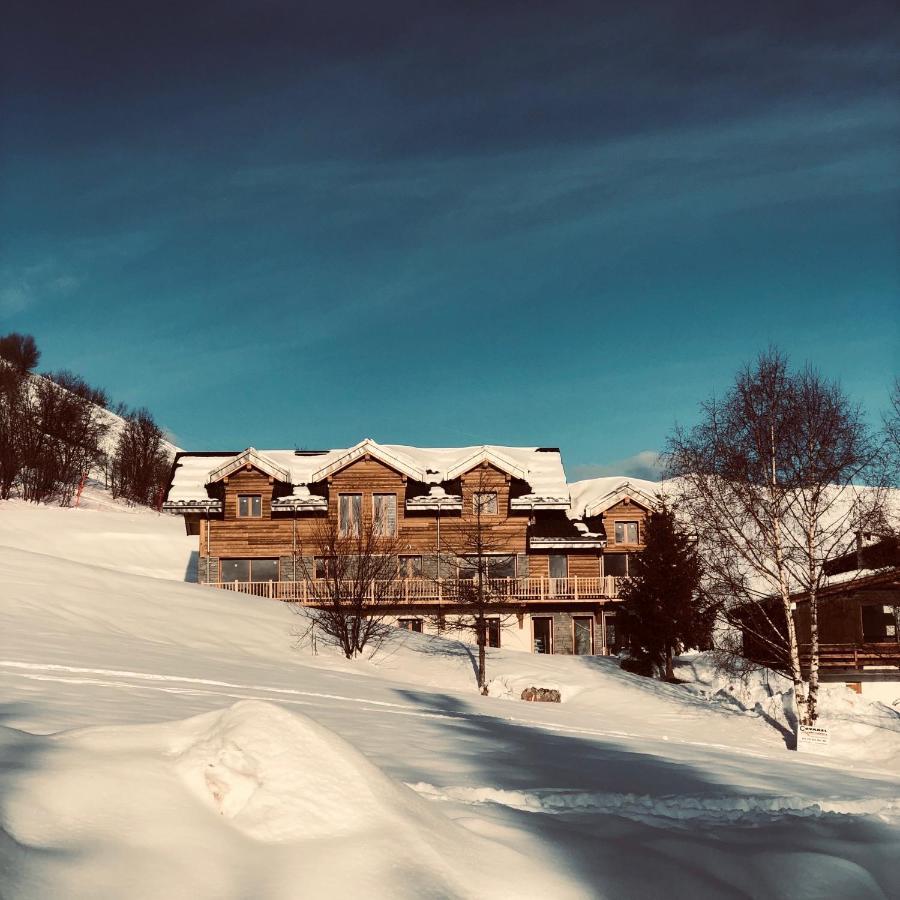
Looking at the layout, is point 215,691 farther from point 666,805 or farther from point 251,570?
point 251,570

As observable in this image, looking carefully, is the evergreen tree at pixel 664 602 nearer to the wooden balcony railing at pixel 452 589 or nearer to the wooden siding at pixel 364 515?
the wooden balcony railing at pixel 452 589

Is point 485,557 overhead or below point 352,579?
overhead

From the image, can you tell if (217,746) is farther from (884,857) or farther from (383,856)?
(884,857)

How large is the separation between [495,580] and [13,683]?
88.2 feet

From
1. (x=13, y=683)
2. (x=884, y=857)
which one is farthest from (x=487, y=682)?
(x=884, y=857)

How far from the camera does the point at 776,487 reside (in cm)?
2002

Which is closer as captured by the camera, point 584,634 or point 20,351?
point 584,634

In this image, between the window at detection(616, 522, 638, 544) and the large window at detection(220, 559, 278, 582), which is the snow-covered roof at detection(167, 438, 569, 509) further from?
the window at detection(616, 522, 638, 544)

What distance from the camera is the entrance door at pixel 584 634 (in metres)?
37.2

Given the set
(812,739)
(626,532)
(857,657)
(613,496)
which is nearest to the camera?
(812,739)

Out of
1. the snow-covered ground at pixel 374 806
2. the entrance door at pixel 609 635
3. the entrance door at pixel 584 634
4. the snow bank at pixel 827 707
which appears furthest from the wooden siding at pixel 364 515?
the snow-covered ground at pixel 374 806

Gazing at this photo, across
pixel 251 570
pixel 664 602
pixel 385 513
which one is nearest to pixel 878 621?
pixel 664 602

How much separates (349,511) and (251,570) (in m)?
4.85

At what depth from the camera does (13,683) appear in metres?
10.3
